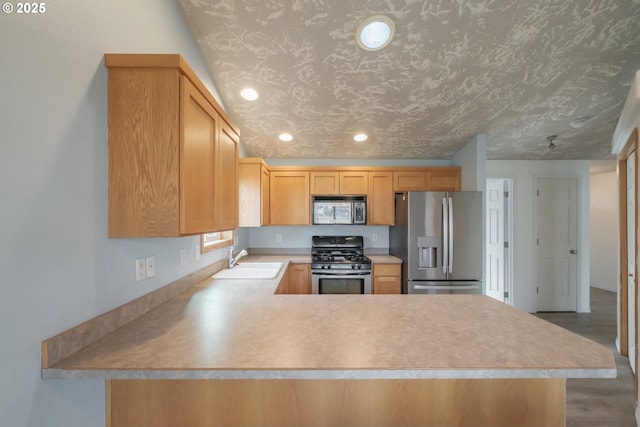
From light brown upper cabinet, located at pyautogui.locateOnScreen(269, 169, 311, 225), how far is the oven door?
804mm

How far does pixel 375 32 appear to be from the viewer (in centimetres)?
198

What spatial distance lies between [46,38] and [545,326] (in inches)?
89.8

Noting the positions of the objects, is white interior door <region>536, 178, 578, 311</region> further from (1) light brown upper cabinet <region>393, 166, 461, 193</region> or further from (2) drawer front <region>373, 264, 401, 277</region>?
(2) drawer front <region>373, 264, 401, 277</region>

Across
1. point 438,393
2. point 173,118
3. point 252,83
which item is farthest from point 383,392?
point 252,83

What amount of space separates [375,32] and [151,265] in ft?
7.17

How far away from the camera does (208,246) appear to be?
89.3 inches

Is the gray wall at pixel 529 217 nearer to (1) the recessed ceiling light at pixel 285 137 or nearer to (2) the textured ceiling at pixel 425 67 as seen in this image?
(2) the textured ceiling at pixel 425 67

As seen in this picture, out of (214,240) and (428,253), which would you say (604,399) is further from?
(214,240)

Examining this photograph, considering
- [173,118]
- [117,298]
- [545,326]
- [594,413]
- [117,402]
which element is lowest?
[594,413]

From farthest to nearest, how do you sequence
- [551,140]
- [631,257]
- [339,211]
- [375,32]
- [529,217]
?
[529,217], [339,211], [551,140], [631,257], [375,32]

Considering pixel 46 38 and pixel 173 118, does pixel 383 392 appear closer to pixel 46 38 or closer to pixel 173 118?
pixel 173 118

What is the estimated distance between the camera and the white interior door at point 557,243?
4043 mm

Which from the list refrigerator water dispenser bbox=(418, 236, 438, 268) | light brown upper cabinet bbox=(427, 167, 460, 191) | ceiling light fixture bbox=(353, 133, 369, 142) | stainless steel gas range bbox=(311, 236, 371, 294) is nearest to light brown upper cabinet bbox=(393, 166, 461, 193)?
light brown upper cabinet bbox=(427, 167, 460, 191)

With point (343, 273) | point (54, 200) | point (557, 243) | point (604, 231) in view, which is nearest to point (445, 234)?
point (343, 273)
